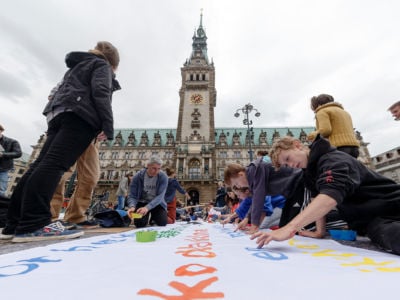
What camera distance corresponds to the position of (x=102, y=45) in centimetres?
279

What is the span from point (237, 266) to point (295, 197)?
1959mm

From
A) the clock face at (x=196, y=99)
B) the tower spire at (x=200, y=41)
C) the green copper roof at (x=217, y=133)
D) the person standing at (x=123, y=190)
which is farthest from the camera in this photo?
the tower spire at (x=200, y=41)

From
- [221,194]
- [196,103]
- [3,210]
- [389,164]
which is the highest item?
[196,103]

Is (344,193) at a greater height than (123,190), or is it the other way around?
(123,190)

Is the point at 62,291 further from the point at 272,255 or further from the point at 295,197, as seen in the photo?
the point at 295,197

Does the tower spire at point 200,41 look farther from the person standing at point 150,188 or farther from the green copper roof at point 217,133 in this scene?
the person standing at point 150,188

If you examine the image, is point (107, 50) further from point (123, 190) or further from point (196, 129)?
point (196, 129)

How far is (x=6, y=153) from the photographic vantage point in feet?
14.3

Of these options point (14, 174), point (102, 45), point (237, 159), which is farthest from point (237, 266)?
point (14, 174)

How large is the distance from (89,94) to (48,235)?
161 cm

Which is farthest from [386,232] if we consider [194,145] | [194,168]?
[194,145]

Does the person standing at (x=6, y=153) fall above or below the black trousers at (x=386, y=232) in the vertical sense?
above

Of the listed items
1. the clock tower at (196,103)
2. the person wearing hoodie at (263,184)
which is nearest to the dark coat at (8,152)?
the person wearing hoodie at (263,184)

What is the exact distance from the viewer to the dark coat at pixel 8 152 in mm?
4418
